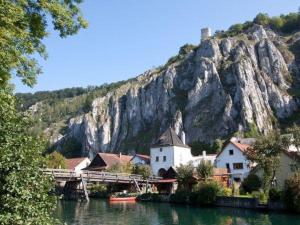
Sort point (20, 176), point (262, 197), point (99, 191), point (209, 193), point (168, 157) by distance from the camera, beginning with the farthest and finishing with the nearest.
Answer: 1. point (168, 157)
2. point (99, 191)
3. point (209, 193)
4. point (262, 197)
5. point (20, 176)

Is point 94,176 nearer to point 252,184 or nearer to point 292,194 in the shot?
point 252,184

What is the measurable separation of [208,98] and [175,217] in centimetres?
11087

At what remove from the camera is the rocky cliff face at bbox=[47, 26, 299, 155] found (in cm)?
14188

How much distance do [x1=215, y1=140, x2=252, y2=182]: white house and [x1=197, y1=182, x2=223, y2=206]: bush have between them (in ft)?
76.0

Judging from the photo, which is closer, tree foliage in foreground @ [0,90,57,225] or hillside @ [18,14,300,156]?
tree foliage in foreground @ [0,90,57,225]

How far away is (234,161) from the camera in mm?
81000

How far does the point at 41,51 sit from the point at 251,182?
165ft

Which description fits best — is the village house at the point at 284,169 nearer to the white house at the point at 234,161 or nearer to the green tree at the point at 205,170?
the green tree at the point at 205,170

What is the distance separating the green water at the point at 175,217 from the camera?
4162cm

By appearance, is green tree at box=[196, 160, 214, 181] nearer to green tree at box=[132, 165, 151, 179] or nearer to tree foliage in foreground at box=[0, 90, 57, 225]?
green tree at box=[132, 165, 151, 179]

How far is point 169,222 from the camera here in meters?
42.1

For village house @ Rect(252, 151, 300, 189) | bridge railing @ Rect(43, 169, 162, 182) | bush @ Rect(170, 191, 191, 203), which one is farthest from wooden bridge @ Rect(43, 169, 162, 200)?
village house @ Rect(252, 151, 300, 189)

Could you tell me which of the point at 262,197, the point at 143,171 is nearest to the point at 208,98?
the point at 143,171

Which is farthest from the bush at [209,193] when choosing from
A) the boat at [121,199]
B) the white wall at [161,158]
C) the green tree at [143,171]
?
the white wall at [161,158]
